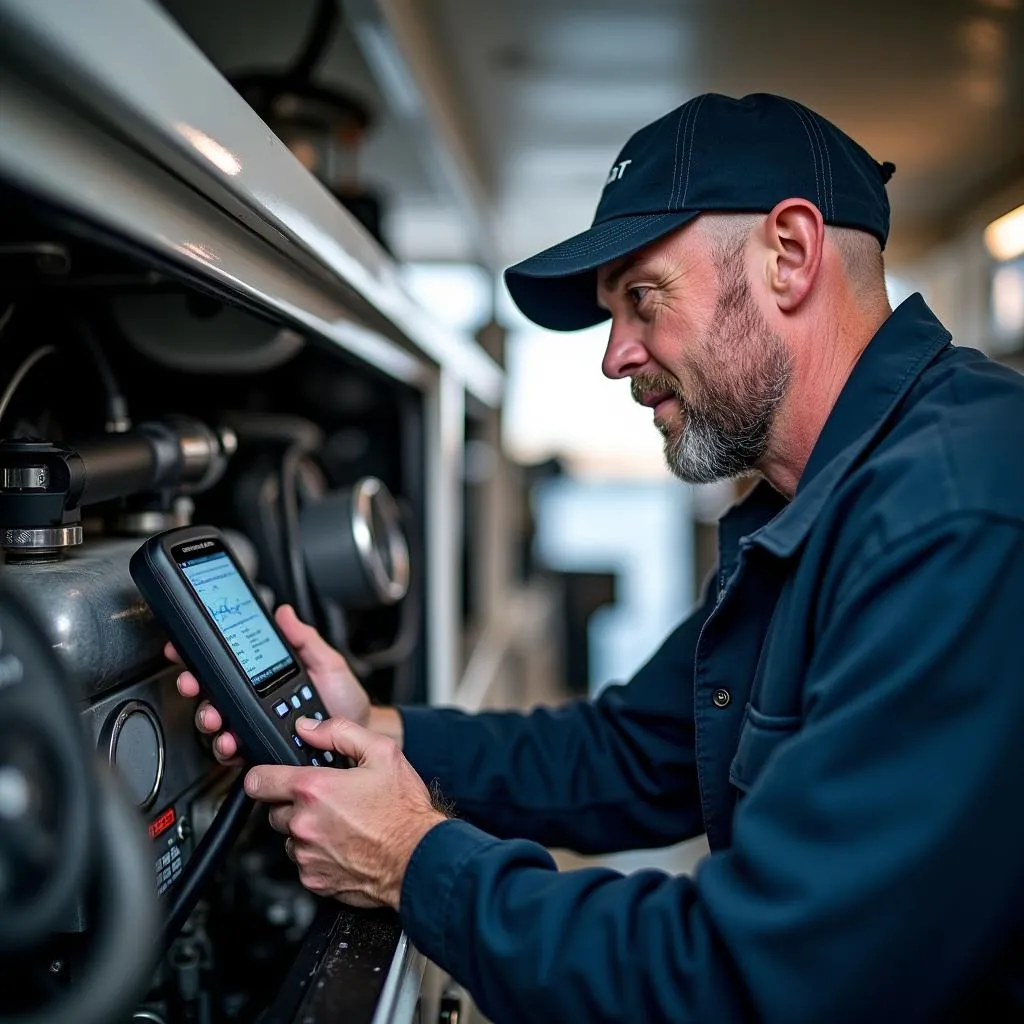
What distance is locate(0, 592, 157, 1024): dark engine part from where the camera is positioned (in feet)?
1.43

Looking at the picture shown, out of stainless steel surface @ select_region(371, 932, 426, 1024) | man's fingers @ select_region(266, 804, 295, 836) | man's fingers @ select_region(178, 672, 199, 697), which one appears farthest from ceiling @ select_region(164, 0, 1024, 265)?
stainless steel surface @ select_region(371, 932, 426, 1024)

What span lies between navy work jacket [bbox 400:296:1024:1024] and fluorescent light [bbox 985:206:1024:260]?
3.71 metres

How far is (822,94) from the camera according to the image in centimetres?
291

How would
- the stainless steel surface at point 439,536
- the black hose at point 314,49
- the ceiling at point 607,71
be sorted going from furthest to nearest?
the ceiling at point 607,71, the stainless steel surface at point 439,536, the black hose at point 314,49

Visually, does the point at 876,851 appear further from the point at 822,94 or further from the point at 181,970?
the point at 822,94

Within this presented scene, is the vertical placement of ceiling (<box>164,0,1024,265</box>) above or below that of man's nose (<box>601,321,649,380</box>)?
above

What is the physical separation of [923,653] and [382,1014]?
0.44 m

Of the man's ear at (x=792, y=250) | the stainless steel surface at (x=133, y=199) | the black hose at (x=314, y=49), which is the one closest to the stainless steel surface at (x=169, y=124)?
the stainless steel surface at (x=133, y=199)

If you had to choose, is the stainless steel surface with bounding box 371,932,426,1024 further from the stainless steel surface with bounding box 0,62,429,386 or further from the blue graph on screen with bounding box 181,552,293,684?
the stainless steel surface with bounding box 0,62,429,386

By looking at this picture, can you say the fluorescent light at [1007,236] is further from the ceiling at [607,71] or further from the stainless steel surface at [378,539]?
the stainless steel surface at [378,539]

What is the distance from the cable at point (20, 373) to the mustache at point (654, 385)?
0.61m

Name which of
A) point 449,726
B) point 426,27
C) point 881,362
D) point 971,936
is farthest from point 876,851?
point 426,27

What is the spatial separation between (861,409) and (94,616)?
0.68 metres

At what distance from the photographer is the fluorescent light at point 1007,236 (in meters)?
4.06
